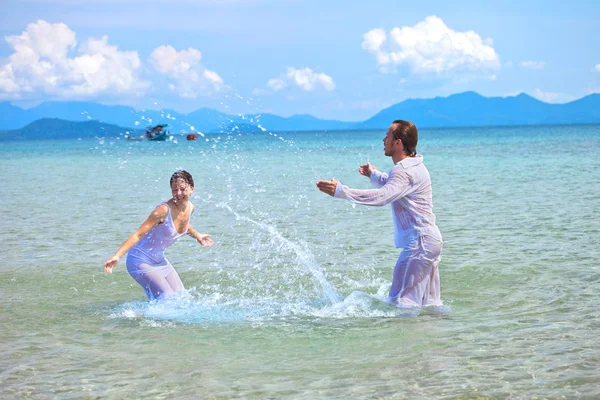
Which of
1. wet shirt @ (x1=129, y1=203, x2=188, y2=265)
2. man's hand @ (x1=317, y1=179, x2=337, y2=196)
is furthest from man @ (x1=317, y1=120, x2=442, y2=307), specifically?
wet shirt @ (x1=129, y1=203, x2=188, y2=265)

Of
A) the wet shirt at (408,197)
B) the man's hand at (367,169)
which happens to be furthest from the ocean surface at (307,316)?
the man's hand at (367,169)

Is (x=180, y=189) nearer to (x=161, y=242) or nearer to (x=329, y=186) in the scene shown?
(x=161, y=242)

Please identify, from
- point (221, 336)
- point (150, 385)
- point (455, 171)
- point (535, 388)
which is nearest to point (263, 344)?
point (221, 336)

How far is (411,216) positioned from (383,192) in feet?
1.99

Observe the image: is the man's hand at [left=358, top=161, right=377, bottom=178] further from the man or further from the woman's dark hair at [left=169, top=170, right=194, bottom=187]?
the woman's dark hair at [left=169, top=170, right=194, bottom=187]

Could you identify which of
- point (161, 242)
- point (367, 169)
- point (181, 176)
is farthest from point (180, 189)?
point (367, 169)

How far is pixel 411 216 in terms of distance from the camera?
7672 mm

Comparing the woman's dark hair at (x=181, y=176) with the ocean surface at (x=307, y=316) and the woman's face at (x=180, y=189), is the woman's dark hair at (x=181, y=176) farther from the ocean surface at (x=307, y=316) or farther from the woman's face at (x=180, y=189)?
the ocean surface at (x=307, y=316)

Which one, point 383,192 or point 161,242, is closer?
point 383,192

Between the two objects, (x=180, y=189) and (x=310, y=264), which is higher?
(x=180, y=189)

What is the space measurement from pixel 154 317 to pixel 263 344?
1.78m

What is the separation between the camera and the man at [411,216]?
746 cm

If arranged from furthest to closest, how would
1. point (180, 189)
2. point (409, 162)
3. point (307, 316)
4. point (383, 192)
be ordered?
1. point (307, 316)
2. point (180, 189)
3. point (409, 162)
4. point (383, 192)

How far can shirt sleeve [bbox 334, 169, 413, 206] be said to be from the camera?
703 centimetres
